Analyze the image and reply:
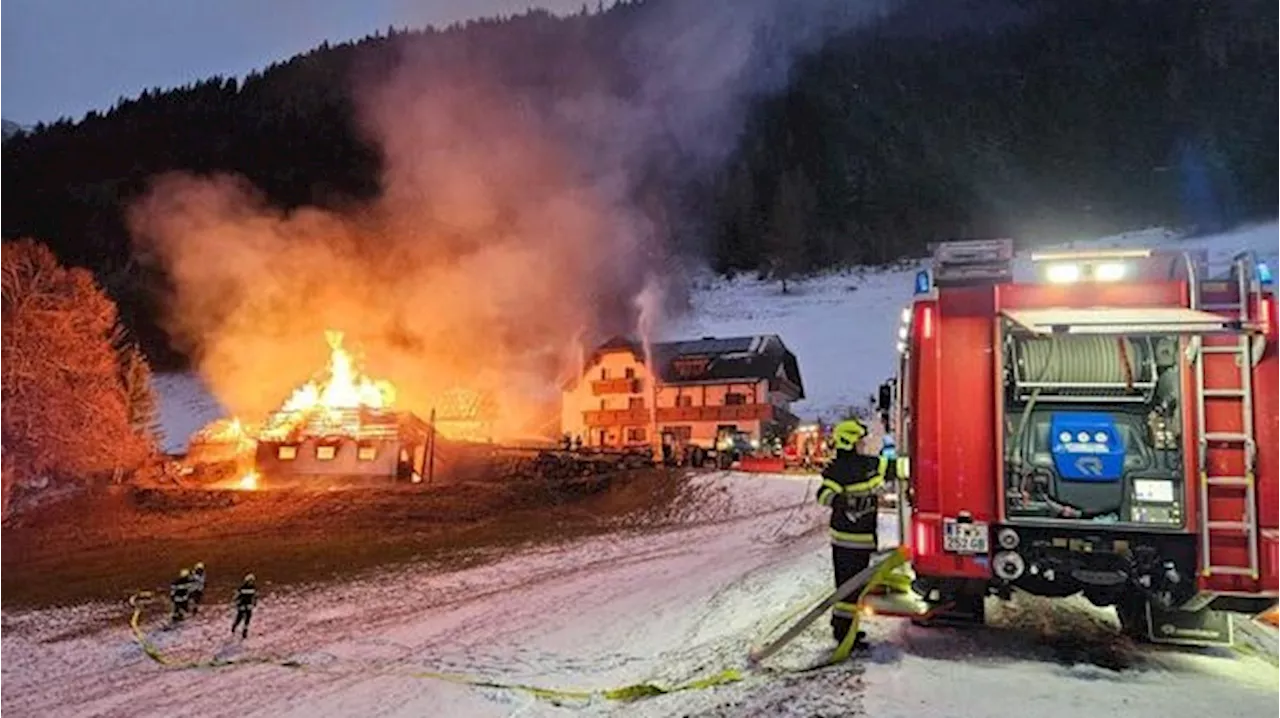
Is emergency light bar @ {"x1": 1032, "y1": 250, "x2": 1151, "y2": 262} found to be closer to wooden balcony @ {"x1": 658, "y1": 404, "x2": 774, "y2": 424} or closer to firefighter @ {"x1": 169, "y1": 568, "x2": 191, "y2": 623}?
firefighter @ {"x1": 169, "y1": 568, "x2": 191, "y2": 623}

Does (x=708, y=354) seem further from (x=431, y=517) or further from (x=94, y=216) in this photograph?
(x=94, y=216)

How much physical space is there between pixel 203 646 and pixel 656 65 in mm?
82286

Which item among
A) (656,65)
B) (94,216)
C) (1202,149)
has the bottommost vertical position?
(94,216)

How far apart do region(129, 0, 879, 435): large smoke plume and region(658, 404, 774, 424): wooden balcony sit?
25.0 ft

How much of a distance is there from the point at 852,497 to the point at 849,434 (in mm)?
533

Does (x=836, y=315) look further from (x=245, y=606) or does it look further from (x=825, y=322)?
(x=245, y=606)

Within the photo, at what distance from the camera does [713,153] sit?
340ft

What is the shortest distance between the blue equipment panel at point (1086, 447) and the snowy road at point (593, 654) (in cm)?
150

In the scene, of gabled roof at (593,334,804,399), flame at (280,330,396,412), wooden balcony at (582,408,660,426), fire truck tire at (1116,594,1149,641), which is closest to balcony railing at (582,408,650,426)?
wooden balcony at (582,408,660,426)

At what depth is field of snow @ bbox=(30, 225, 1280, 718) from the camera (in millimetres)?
6465

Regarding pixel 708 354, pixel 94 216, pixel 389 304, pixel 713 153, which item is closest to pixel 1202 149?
pixel 713 153

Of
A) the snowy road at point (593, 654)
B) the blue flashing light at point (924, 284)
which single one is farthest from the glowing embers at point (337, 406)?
the blue flashing light at point (924, 284)

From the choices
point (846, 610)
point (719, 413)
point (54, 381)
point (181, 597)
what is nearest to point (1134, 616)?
point (846, 610)

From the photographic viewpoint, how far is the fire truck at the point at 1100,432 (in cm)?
708
